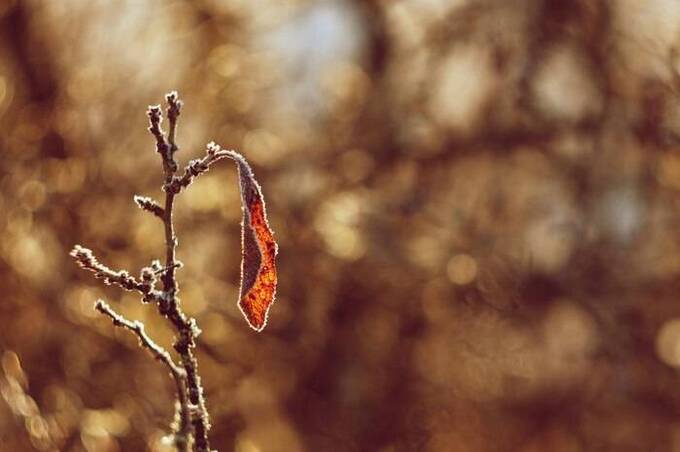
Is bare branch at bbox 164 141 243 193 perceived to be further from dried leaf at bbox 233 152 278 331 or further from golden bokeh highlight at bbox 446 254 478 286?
golden bokeh highlight at bbox 446 254 478 286

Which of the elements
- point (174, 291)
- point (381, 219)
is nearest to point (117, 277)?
point (174, 291)

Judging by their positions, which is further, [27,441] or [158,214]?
[27,441]

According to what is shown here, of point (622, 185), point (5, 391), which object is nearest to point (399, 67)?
point (622, 185)

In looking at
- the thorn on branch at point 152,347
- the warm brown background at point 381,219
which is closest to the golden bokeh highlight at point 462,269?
the warm brown background at point 381,219

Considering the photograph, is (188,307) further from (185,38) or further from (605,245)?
(605,245)

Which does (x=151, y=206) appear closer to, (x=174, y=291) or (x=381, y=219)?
(x=174, y=291)

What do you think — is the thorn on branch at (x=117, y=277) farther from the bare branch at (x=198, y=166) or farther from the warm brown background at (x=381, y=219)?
the warm brown background at (x=381, y=219)

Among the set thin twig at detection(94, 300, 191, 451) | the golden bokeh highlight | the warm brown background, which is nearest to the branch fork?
thin twig at detection(94, 300, 191, 451)
